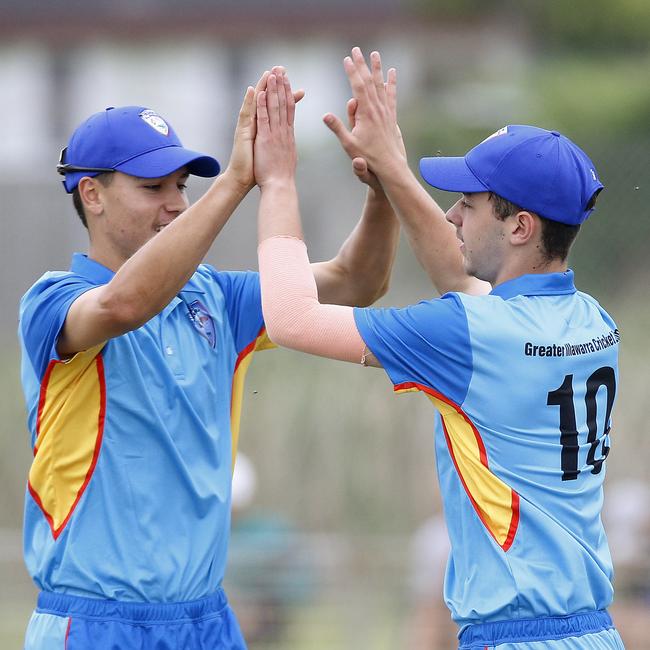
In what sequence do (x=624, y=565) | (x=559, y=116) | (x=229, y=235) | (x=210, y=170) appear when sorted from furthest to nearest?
1. (x=559, y=116)
2. (x=229, y=235)
3. (x=624, y=565)
4. (x=210, y=170)

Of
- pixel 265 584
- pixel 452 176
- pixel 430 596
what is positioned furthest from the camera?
pixel 265 584

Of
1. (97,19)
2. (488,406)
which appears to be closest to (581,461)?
(488,406)

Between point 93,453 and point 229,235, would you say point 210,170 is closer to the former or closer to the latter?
point 93,453

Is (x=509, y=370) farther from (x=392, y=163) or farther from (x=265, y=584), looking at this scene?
(x=265, y=584)

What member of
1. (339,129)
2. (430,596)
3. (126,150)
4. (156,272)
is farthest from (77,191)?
(430,596)

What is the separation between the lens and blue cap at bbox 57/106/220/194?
4.02 metres

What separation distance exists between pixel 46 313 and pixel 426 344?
1158mm

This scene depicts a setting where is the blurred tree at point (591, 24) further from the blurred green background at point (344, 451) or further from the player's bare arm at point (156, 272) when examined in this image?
the player's bare arm at point (156, 272)

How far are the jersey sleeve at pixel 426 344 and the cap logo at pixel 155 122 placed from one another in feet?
3.39

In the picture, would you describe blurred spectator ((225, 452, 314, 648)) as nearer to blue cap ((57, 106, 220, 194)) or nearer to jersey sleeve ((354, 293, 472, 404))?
blue cap ((57, 106, 220, 194))

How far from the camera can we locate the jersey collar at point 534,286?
3.60m

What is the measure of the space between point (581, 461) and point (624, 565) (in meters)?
3.57

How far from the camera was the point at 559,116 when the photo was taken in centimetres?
1717

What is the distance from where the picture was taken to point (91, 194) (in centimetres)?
410
